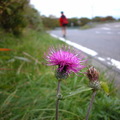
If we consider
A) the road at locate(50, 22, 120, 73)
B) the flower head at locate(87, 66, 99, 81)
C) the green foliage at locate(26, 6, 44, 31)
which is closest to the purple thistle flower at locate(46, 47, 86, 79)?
the flower head at locate(87, 66, 99, 81)

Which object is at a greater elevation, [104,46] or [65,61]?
[65,61]

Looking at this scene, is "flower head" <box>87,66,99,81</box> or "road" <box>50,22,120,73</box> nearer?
"flower head" <box>87,66,99,81</box>

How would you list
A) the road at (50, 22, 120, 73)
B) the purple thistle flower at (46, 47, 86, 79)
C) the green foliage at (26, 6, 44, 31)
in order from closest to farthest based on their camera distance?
the purple thistle flower at (46, 47, 86, 79)
the road at (50, 22, 120, 73)
the green foliage at (26, 6, 44, 31)

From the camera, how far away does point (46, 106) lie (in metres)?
1.84

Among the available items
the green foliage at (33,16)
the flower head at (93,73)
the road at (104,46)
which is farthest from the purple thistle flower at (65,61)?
the green foliage at (33,16)

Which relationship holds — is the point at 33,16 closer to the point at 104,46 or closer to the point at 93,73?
the point at 104,46

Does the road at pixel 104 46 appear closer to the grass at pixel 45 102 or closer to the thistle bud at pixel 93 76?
the grass at pixel 45 102

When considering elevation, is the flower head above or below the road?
above

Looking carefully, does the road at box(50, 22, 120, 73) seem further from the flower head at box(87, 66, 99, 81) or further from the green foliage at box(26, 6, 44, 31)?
the green foliage at box(26, 6, 44, 31)

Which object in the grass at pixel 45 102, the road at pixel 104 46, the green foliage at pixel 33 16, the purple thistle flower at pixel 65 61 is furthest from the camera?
the green foliage at pixel 33 16

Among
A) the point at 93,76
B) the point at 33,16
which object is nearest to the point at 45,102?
the point at 93,76

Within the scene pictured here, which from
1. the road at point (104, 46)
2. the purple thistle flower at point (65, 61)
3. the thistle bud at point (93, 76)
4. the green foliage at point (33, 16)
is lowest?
the road at point (104, 46)

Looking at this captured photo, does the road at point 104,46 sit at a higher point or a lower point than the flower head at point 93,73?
lower

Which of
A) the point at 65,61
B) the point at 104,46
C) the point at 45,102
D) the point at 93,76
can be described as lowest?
the point at 104,46
